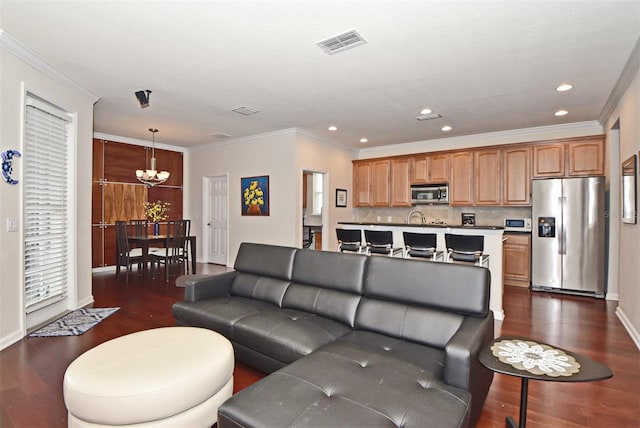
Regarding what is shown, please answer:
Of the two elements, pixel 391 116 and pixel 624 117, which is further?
pixel 391 116

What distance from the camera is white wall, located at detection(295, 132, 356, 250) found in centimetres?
611

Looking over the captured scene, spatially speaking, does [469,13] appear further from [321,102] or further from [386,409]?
[386,409]

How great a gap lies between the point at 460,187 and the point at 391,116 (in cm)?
226

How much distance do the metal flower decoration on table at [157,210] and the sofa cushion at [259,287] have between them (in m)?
4.56

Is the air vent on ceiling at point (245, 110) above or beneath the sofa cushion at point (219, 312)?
above

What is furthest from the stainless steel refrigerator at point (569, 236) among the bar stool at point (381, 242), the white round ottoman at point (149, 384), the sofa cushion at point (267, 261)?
the white round ottoman at point (149, 384)

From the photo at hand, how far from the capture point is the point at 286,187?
20.1 feet

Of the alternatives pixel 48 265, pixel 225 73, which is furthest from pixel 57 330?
pixel 225 73

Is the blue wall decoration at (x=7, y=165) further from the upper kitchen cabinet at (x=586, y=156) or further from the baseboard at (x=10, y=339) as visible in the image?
the upper kitchen cabinet at (x=586, y=156)

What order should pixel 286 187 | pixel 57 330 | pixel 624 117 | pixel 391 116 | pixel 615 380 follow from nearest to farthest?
pixel 615 380, pixel 57 330, pixel 624 117, pixel 391 116, pixel 286 187

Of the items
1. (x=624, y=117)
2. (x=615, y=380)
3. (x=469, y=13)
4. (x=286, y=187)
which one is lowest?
(x=615, y=380)

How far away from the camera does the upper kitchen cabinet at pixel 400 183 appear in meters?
7.01

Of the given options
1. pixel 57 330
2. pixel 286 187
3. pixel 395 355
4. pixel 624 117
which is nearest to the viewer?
pixel 395 355

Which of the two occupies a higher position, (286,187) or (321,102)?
(321,102)
